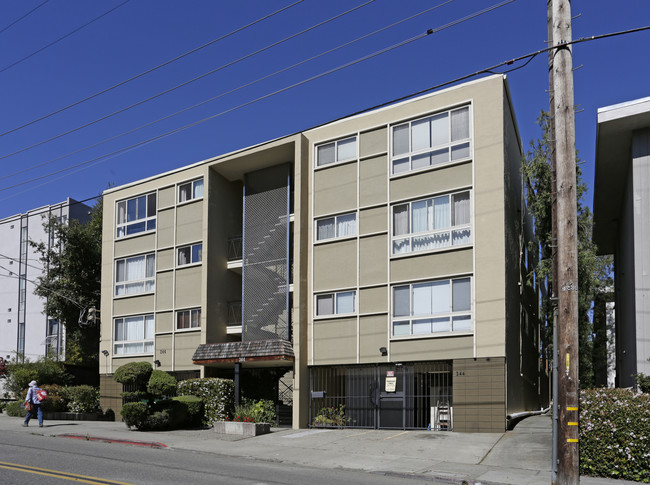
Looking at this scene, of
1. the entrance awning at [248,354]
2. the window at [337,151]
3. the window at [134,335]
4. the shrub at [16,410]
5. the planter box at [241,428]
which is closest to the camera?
the planter box at [241,428]

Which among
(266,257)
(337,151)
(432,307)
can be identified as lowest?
(432,307)

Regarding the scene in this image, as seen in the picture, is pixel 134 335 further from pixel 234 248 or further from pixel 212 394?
pixel 212 394

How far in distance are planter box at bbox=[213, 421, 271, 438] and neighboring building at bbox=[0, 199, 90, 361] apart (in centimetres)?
2693

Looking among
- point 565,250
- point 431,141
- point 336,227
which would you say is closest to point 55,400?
point 336,227

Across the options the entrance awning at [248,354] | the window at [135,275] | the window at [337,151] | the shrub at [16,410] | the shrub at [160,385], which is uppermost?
the window at [337,151]

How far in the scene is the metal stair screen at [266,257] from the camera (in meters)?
25.8

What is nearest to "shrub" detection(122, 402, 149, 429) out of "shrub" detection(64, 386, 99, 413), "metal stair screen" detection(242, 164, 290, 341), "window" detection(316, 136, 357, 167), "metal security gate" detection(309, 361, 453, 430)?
"metal stair screen" detection(242, 164, 290, 341)

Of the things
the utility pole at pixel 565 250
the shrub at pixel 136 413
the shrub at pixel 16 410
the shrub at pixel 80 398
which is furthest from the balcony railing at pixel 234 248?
the utility pole at pixel 565 250

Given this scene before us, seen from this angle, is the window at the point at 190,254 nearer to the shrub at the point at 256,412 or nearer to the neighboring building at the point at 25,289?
the shrub at the point at 256,412

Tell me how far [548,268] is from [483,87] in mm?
6779

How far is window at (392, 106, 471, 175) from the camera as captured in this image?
71.8 feet

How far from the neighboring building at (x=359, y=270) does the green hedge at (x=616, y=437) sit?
5601 millimetres

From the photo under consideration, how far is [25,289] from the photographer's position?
48.7 meters

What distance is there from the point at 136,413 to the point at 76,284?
640 inches
